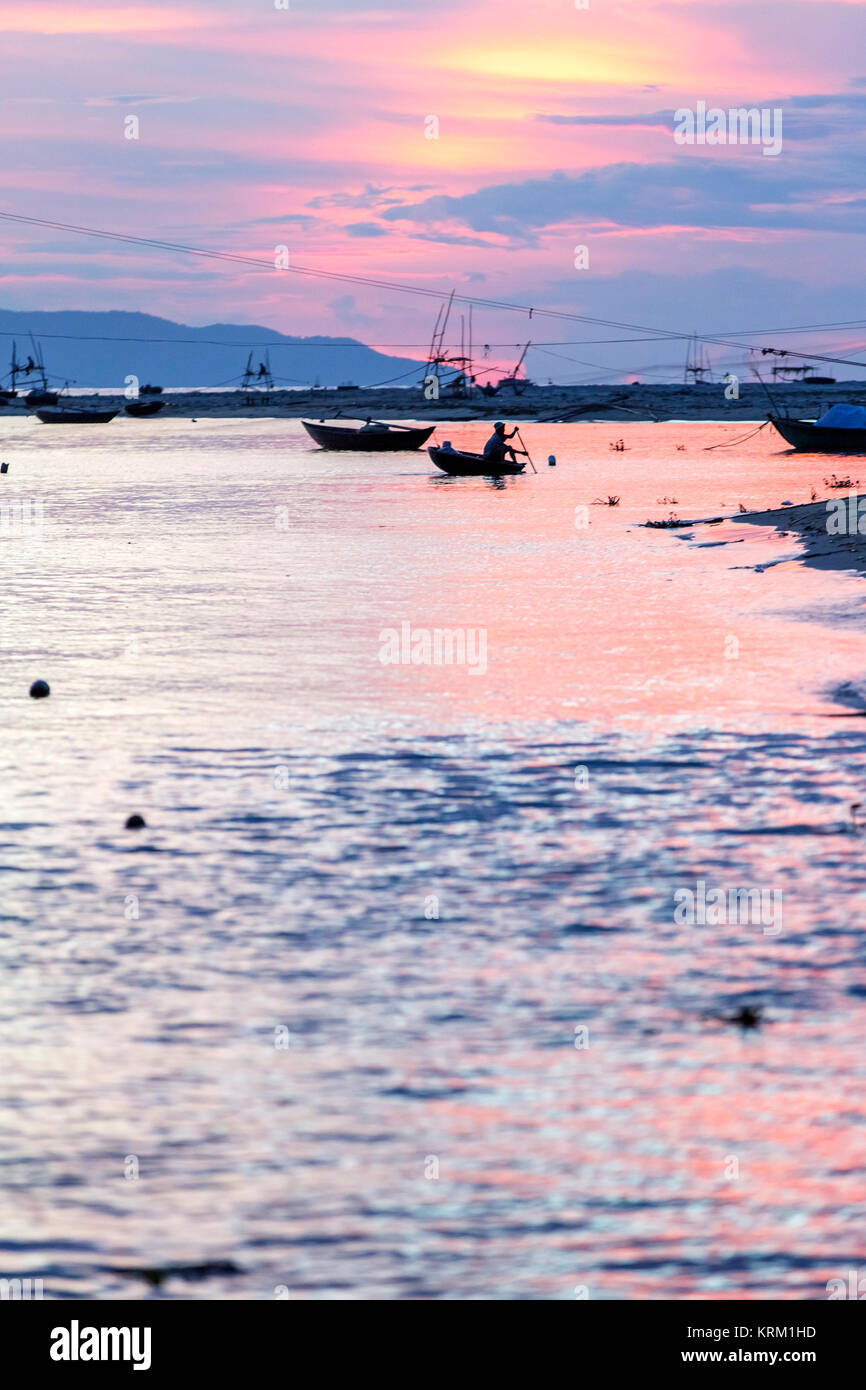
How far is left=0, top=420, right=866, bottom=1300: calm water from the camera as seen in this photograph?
213 inches

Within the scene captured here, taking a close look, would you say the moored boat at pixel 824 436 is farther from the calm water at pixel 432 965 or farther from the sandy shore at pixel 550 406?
the sandy shore at pixel 550 406

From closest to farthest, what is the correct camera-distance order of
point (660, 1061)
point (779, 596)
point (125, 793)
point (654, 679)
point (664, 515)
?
point (660, 1061) → point (125, 793) → point (654, 679) → point (779, 596) → point (664, 515)

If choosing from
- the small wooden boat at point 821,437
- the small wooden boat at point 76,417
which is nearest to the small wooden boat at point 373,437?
the small wooden boat at point 821,437

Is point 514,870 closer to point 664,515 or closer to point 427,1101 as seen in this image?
point 427,1101

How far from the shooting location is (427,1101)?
6.34 meters

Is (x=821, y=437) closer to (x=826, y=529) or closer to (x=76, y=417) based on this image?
(x=826, y=529)

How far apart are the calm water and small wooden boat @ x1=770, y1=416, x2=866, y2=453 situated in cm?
4342

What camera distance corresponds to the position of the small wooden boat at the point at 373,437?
75.1m

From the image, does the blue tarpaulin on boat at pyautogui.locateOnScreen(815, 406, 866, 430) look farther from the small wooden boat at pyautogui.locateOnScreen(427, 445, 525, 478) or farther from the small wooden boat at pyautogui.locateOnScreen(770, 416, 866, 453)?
the small wooden boat at pyautogui.locateOnScreen(427, 445, 525, 478)

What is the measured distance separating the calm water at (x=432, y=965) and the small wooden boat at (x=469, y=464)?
35415 millimetres

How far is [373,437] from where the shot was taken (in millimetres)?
75438

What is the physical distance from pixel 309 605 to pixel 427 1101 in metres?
17.0

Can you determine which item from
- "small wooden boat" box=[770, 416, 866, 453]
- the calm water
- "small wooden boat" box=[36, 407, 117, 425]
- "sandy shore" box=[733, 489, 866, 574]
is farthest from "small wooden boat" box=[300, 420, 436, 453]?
"small wooden boat" box=[36, 407, 117, 425]
